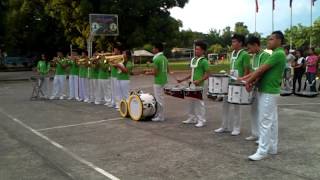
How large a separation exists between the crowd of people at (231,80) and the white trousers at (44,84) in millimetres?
94

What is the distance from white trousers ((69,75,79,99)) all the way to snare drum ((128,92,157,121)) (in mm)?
6364

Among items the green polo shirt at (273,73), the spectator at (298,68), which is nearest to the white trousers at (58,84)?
the spectator at (298,68)

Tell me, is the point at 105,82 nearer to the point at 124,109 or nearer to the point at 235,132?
the point at 124,109

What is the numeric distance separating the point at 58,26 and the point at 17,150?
41681mm

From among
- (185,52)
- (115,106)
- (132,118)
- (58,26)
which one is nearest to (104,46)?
(58,26)

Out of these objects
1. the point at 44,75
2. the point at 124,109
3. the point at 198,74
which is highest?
the point at 198,74

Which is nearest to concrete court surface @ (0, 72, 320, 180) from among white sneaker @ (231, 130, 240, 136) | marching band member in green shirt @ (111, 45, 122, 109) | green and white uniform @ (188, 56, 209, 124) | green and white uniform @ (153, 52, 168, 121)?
white sneaker @ (231, 130, 240, 136)

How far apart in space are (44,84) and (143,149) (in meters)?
11.8

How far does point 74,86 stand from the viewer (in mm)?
18922

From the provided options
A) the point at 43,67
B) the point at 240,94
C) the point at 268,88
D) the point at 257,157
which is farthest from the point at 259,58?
the point at 43,67

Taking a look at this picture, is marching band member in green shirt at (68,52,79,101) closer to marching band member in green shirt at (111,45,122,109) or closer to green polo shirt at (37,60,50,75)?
green polo shirt at (37,60,50,75)

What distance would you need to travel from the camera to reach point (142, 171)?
7652 millimetres

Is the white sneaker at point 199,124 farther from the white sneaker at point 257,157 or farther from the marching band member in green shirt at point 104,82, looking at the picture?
the marching band member in green shirt at point 104,82

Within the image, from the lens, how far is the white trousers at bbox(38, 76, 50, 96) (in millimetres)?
19550
